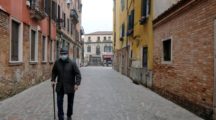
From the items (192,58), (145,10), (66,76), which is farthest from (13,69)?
(145,10)

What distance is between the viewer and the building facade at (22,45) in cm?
1194

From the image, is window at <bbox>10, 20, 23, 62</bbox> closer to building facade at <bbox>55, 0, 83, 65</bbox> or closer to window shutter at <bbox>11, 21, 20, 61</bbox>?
window shutter at <bbox>11, 21, 20, 61</bbox>

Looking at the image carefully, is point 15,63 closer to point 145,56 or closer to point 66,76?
point 66,76

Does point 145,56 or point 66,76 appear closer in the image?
point 66,76

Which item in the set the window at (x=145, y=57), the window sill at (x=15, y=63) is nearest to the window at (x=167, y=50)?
the window at (x=145, y=57)

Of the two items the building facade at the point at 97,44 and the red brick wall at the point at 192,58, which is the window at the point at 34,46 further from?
the building facade at the point at 97,44

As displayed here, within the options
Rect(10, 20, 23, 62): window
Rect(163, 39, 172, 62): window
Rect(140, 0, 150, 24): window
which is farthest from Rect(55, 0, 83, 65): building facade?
Rect(163, 39, 172, 62): window

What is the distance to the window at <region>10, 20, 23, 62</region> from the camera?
529 inches

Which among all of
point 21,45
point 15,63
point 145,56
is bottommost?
point 15,63

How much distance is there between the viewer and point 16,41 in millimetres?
14102

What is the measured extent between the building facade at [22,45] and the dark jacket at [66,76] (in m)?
4.56

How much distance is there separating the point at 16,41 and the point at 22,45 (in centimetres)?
63

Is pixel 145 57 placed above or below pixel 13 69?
above

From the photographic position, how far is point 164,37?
43.4 feet
